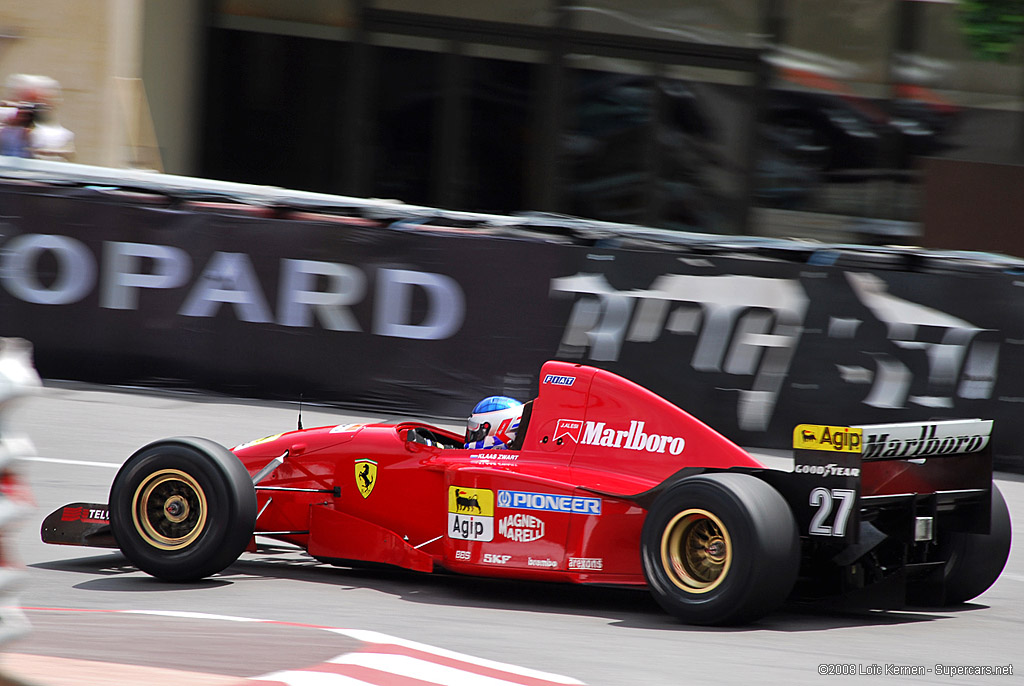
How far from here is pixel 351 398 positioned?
1059cm

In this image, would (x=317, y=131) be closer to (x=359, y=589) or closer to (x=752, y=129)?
(x=752, y=129)

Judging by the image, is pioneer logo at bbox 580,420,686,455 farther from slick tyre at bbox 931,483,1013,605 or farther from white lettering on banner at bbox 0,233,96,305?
white lettering on banner at bbox 0,233,96,305

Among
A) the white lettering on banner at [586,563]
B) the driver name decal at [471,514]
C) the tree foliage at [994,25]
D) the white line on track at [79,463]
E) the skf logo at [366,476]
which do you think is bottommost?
the white lettering on banner at [586,563]

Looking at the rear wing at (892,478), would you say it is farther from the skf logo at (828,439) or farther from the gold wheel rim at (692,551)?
the gold wheel rim at (692,551)

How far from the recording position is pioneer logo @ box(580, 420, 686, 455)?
601 cm

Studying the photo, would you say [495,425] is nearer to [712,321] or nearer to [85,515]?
[85,515]

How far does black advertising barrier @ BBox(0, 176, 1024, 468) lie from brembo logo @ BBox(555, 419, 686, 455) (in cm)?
392

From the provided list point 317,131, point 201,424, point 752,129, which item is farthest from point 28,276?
point 752,129

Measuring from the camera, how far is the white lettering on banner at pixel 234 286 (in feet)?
34.3

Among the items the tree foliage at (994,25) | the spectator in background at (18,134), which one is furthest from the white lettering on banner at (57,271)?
the tree foliage at (994,25)

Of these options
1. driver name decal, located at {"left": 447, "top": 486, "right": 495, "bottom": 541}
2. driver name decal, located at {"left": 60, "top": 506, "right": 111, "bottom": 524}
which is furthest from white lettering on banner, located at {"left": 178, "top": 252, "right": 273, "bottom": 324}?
driver name decal, located at {"left": 447, "top": 486, "right": 495, "bottom": 541}

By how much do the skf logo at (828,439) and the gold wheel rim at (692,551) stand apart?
0.52 meters

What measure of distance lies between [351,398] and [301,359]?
0.51m

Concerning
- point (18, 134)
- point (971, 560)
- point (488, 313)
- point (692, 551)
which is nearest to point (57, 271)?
point (18, 134)
